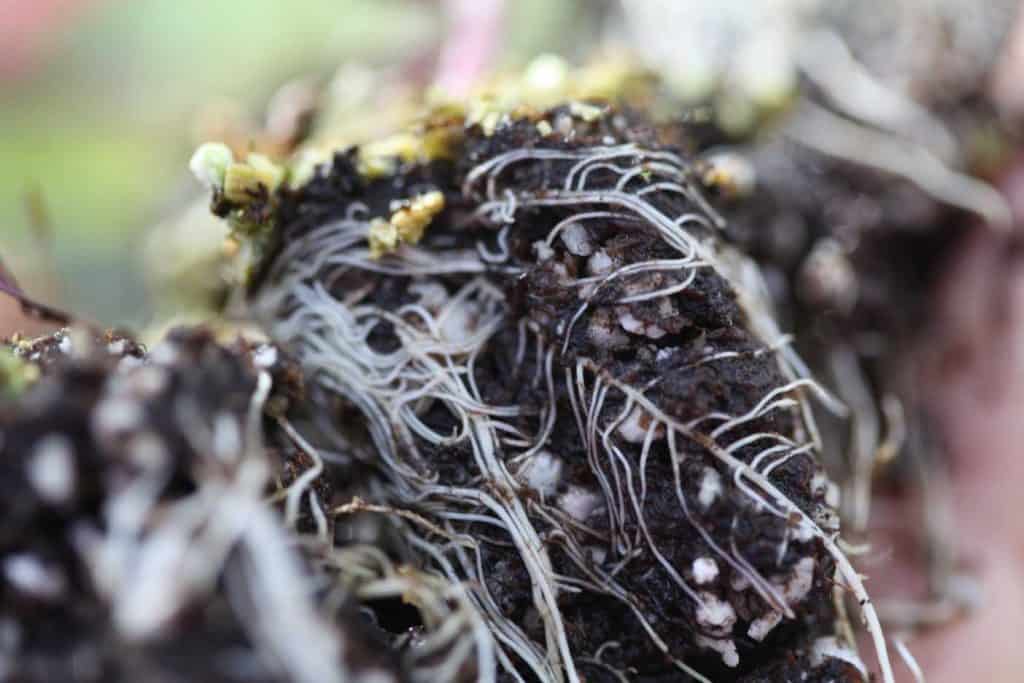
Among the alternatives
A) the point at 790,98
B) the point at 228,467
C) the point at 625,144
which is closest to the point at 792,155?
the point at 790,98

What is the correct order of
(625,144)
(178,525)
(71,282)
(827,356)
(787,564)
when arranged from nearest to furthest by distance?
(178,525), (787,564), (625,144), (827,356), (71,282)

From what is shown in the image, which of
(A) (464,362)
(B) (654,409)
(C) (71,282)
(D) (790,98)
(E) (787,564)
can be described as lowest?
(E) (787,564)

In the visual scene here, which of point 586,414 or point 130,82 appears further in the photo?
point 130,82

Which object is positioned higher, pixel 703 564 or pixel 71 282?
pixel 71 282

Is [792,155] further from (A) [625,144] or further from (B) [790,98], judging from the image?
(A) [625,144]

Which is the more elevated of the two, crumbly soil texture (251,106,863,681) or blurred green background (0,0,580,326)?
blurred green background (0,0,580,326)

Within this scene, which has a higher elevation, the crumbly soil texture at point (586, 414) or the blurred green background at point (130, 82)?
the blurred green background at point (130, 82)

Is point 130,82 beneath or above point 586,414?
above

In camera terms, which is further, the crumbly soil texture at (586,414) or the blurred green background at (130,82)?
the blurred green background at (130,82)
